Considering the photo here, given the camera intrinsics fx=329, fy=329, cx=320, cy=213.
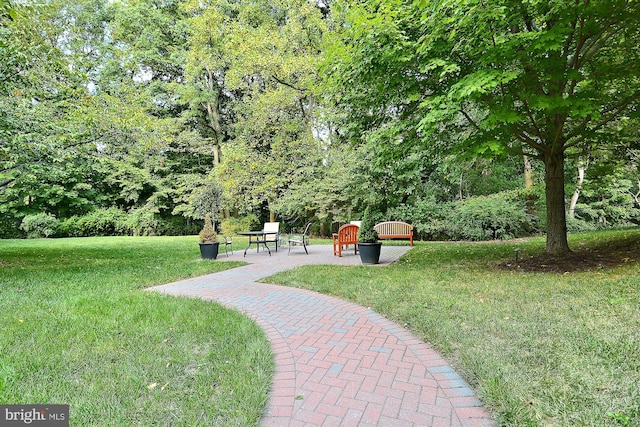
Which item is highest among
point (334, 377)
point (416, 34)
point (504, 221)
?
point (416, 34)

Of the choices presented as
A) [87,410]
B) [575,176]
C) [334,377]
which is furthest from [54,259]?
[575,176]

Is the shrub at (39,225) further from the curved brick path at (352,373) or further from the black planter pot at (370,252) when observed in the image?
the curved brick path at (352,373)

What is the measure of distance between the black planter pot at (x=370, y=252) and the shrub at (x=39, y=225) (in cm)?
2096

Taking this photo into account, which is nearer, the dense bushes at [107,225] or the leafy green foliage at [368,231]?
the leafy green foliage at [368,231]

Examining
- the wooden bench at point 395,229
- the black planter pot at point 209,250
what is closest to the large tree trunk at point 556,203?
the wooden bench at point 395,229

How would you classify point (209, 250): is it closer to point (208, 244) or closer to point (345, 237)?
point (208, 244)

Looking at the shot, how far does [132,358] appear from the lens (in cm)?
276

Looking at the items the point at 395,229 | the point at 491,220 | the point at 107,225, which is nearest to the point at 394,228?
the point at 395,229

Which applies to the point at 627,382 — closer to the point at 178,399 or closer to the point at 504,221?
the point at 178,399

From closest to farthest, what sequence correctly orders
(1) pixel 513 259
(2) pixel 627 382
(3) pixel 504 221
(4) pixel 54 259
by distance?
(2) pixel 627 382 < (1) pixel 513 259 < (4) pixel 54 259 < (3) pixel 504 221

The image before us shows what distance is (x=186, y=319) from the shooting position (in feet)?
12.2

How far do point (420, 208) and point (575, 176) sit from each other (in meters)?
7.26

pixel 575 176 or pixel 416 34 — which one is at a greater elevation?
pixel 416 34

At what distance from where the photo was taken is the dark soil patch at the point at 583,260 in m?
5.64
